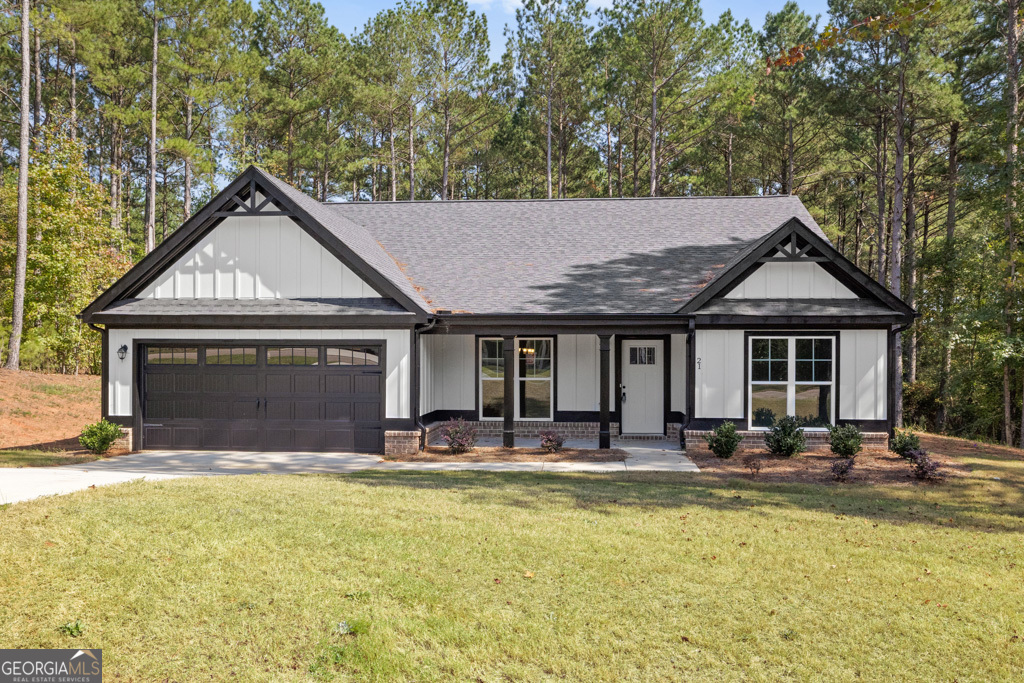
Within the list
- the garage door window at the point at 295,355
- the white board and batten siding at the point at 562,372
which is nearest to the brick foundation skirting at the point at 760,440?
the white board and batten siding at the point at 562,372

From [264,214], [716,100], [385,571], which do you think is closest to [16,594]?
[385,571]

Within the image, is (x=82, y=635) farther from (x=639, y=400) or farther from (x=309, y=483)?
(x=639, y=400)

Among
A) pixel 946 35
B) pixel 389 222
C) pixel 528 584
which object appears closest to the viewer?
pixel 528 584

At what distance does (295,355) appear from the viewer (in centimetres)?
1248

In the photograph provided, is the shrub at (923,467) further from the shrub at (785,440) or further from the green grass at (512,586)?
the shrub at (785,440)

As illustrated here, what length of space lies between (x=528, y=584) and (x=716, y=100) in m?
27.0

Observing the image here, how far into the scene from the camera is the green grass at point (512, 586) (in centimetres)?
419

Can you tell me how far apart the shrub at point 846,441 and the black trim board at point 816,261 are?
2680 mm

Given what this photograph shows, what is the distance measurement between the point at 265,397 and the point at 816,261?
1107 centimetres

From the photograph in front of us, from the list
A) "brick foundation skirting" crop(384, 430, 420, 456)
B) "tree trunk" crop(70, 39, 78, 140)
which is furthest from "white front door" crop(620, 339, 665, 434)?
"tree trunk" crop(70, 39, 78, 140)

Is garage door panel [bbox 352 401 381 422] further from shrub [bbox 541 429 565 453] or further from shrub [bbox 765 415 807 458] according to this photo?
shrub [bbox 765 415 807 458]

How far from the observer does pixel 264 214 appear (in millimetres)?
12516

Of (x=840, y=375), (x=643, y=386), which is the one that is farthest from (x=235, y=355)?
(x=840, y=375)

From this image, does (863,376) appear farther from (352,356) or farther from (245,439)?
(245,439)
